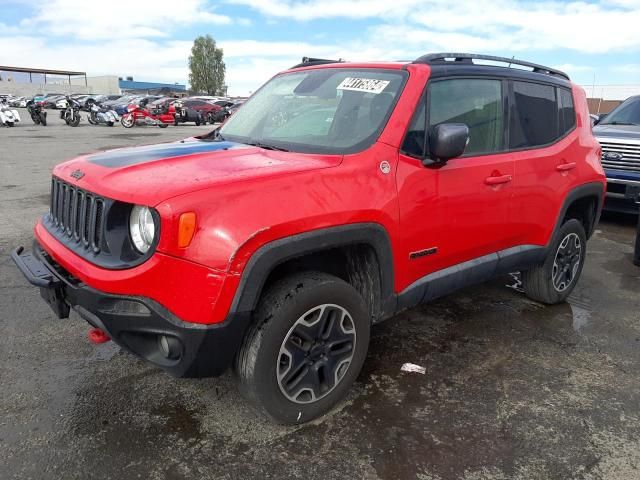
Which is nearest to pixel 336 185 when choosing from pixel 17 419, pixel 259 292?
pixel 259 292

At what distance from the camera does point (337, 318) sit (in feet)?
8.74

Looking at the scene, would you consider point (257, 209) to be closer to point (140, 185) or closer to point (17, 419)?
point (140, 185)

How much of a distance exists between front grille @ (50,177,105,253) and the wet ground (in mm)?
941

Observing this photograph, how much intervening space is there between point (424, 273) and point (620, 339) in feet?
6.16

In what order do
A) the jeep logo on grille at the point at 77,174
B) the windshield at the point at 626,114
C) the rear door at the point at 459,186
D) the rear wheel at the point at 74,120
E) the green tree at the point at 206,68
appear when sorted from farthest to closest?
1. the green tree at the point at 206,68
2. the rear wheel at the point at 74,120
3. the windshield at the point at 626,114
4. the rear door at the point at 459,186
5. the jeep logo on grille at the point at 77,174

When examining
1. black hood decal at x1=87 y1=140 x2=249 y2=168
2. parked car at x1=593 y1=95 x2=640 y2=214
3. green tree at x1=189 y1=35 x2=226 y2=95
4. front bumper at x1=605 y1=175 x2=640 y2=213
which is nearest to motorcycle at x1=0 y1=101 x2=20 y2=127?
parked car at x1=593 y1=95 x2=640 y2=214

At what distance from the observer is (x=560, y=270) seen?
4348 millimetres

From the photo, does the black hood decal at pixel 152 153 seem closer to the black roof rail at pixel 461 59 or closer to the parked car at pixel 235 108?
the parked car at pixel 235 108

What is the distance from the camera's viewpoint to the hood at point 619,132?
7.21 m

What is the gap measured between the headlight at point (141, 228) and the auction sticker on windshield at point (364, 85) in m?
1.54

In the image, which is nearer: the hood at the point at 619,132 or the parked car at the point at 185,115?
the hood at the point at 619,132

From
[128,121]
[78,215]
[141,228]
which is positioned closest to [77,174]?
[78,215]

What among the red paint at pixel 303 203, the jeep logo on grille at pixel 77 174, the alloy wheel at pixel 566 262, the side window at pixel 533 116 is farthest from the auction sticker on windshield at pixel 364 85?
the alloy wheel at pixel 566 262

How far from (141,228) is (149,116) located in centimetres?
2635
